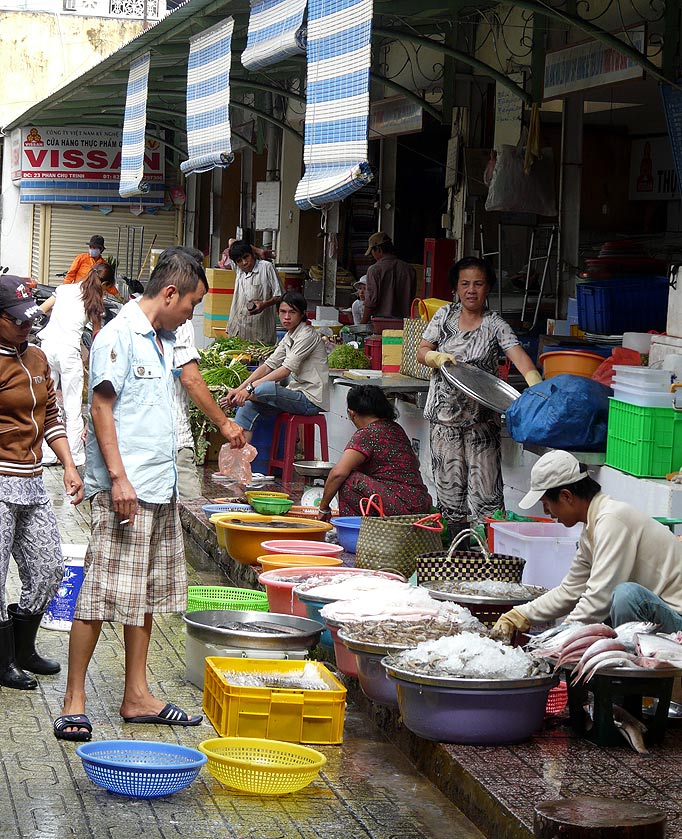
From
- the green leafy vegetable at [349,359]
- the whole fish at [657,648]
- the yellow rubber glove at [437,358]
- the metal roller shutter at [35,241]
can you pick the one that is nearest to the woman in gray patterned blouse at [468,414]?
the yellow rubber glove at [437,358]

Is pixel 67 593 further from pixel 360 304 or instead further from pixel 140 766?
pixel 360 304

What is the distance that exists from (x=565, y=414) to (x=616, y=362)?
642 millimetres

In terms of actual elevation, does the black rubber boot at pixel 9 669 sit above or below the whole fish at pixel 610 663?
below

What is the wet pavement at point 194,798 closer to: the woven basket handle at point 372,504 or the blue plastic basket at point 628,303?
the woven basket handle at point 372,504

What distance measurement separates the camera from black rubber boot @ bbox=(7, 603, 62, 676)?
21.7ft

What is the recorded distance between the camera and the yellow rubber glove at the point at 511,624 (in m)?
5.63

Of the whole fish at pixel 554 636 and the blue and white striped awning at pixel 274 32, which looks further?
the blue and white striped awning at pixel 274 32

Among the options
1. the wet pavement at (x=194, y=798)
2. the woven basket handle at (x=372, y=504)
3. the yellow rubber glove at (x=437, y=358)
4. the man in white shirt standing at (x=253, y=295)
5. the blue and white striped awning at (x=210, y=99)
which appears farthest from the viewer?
the man in white shirt standing at (x=253, y=295)

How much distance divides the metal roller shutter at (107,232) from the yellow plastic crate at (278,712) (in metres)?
21.1

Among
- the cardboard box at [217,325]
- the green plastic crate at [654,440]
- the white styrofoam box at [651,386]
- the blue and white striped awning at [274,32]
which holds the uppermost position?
the blue and white striped awning at [274,32]

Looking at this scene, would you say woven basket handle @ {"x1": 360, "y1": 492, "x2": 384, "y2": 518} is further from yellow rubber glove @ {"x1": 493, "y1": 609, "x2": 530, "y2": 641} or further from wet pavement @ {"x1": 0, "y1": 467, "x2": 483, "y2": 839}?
yellow rubber glove @ {"x1": 493, "y1": 609, "x2": 530, "y2": 641}

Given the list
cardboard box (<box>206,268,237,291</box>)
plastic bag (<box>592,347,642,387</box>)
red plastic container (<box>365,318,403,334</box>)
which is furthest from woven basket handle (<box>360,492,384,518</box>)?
cardboard box (<box>206,268,237,291</box>)

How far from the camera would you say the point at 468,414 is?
8.62 m

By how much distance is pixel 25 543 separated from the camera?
20.9 feet
